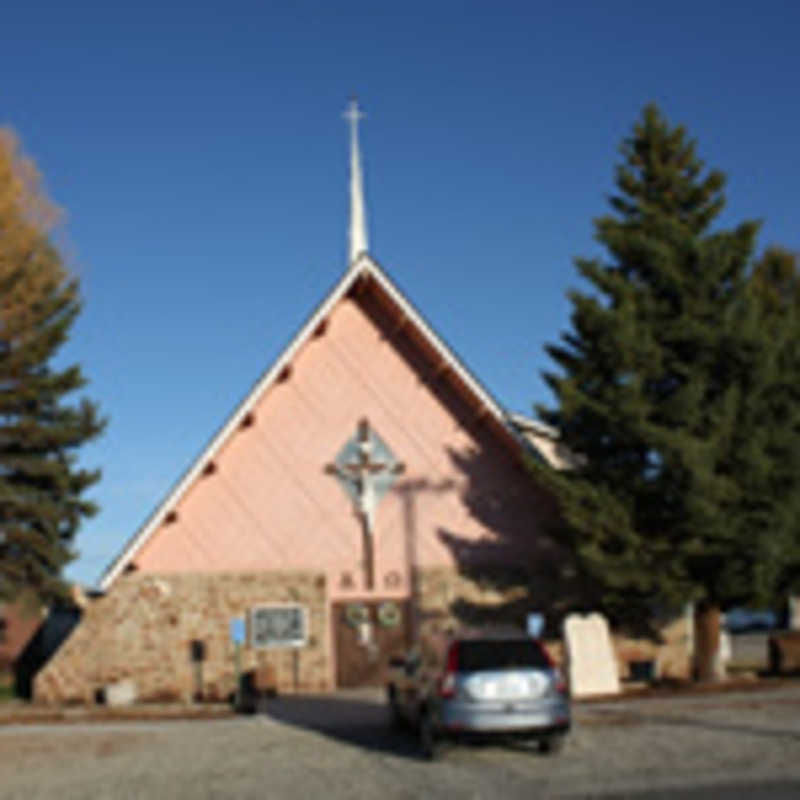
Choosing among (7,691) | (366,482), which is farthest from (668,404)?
(7,691)

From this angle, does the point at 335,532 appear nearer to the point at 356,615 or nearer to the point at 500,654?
the point at 356,615

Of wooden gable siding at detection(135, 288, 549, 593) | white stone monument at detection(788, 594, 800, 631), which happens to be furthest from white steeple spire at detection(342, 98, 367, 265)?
white stone monument at detection(788, 594, 800, 631)

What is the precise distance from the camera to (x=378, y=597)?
2438 centimetres

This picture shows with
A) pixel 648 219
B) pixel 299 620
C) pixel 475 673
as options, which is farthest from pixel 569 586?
pixel 475 673

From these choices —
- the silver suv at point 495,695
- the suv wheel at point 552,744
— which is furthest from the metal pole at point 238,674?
the suv wheel at point 552,744

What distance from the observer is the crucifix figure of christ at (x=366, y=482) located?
79.8 feet

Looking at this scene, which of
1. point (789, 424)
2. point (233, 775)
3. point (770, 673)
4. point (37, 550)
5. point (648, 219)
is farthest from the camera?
point (37, 550)

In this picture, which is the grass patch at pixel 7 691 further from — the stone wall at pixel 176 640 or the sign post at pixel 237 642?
the sign post at pixel 237 642

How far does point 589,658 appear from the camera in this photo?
70.1ft

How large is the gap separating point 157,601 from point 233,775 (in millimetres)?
11014

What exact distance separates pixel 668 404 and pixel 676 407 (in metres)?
0.26

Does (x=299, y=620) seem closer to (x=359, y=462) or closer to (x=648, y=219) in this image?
(x=359, y=462)

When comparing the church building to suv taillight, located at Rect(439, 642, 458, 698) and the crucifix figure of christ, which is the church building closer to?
the crucifix figure of christ

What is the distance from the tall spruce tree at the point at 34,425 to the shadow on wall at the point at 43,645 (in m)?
2.52
